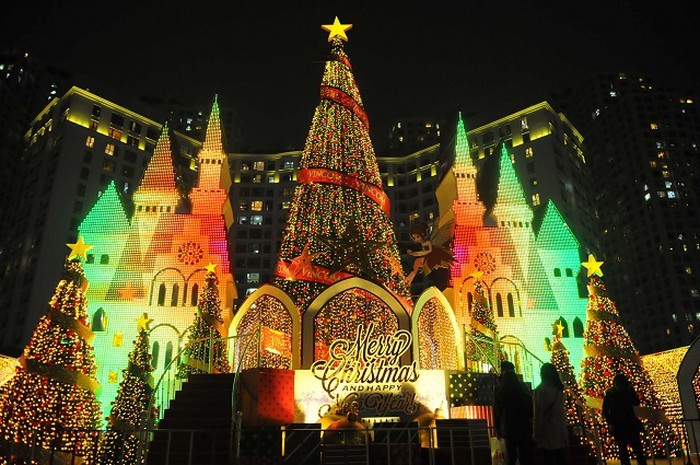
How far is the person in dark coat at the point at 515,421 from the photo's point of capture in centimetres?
856

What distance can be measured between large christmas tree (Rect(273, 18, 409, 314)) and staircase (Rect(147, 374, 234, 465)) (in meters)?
5.60

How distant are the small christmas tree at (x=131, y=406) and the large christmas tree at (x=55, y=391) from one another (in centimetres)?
63

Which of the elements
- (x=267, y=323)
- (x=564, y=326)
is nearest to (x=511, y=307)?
(x=564, y=326)

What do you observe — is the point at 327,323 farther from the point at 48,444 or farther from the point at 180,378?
the point at 48,444

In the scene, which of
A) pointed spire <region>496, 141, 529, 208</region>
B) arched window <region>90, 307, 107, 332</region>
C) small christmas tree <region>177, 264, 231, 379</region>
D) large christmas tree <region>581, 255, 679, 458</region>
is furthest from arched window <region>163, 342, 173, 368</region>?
pointed spire <region>496, 141, 529, 208</region>

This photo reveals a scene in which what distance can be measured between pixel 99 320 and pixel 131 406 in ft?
34.7

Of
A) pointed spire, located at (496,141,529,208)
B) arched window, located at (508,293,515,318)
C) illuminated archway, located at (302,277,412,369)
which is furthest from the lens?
pointed spire, located at (496,141,529,208)

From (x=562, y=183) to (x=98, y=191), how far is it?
159 ft

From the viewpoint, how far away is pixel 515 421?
8570 millimetres

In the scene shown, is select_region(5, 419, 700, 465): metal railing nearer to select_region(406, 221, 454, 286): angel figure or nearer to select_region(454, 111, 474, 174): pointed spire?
select_region(406, 221, 454, 286): angel figure

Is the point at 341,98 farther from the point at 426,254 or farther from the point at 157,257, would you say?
the point at 157,257

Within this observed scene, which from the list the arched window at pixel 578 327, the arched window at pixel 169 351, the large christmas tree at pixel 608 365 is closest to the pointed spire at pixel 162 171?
the arched window at pixel 169 351

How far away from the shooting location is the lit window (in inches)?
2458

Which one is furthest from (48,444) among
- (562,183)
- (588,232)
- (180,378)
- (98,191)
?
(588,232)
